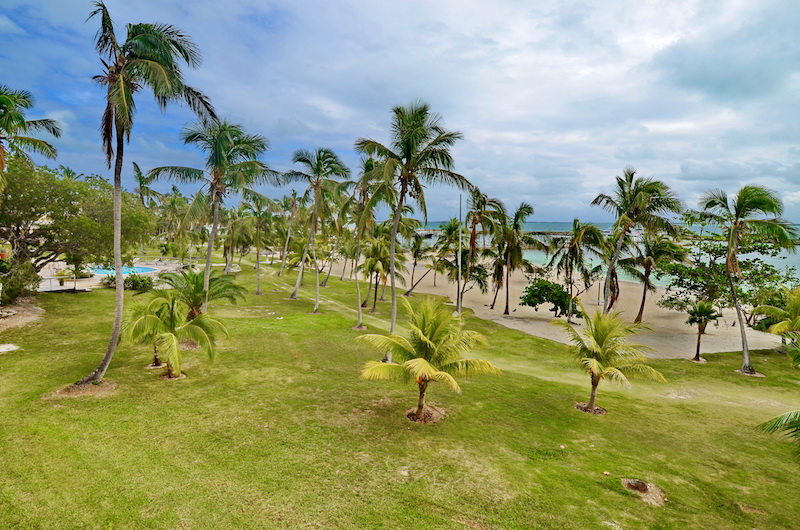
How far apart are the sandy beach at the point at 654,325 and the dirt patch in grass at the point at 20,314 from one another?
25642 millimetres

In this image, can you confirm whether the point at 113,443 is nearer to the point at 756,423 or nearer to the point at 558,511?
the point at 558,511

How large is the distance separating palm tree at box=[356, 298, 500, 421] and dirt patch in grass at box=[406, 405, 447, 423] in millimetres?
41

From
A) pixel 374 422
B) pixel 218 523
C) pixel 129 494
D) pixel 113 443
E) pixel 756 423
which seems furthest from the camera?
pixel 756 423

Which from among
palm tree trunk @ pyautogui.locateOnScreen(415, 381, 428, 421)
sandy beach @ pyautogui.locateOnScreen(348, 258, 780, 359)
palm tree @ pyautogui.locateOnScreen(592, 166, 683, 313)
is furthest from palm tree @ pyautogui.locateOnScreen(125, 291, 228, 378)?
palm tree @ pyautogui.locateOnScreen(592, 166, 683, 313)

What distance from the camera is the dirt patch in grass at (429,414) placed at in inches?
447

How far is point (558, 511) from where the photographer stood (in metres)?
7.47

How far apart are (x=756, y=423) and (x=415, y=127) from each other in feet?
52.1

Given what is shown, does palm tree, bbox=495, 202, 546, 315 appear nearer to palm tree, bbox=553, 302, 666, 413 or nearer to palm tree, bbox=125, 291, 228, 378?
palm tree, bbox=553, 302, 666, 413

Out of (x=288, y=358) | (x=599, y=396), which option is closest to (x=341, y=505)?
(x=288, y=358)

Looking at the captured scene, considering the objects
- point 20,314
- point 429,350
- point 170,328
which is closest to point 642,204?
point 429,350

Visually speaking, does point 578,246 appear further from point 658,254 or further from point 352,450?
point 352,450

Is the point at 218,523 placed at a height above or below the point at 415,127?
below

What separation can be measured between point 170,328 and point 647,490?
573 inches

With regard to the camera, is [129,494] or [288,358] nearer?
[129,494]
